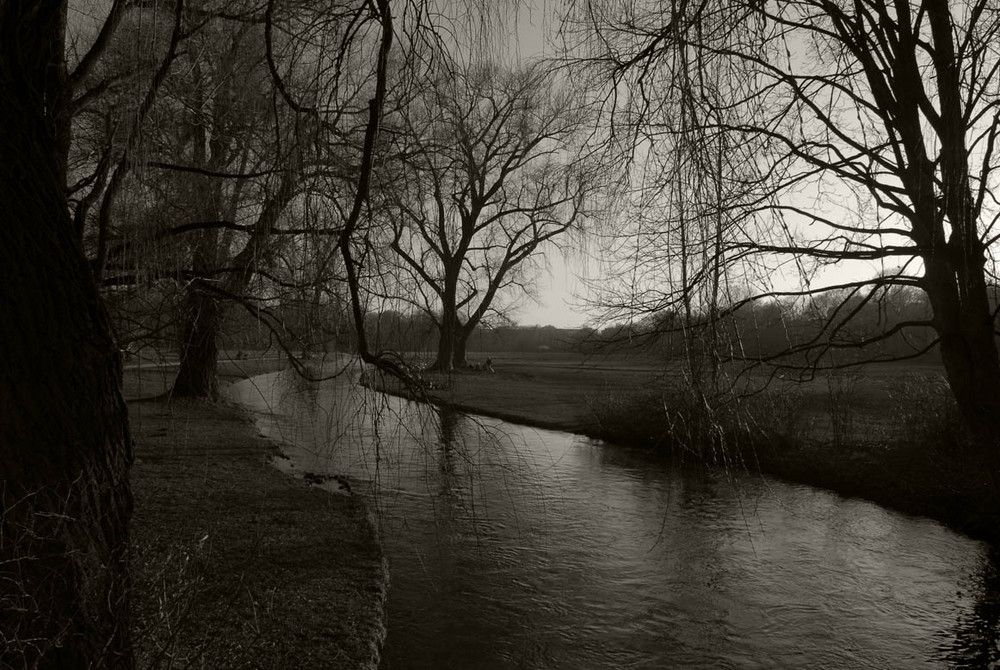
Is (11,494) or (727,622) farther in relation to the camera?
(727,622)

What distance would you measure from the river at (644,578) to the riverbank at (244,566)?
47 cm

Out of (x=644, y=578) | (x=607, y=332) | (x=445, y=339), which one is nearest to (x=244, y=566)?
(x=607, y=332)

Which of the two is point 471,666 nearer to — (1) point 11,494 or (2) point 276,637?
(2) point 276,637

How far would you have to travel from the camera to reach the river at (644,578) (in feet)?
15.1

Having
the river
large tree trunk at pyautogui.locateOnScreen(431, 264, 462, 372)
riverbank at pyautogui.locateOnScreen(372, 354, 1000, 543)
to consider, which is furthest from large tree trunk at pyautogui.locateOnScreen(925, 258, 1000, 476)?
large tree trunk at pyautogui.locateOnScreen(431, 264, 462, 372)

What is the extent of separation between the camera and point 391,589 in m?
6.79

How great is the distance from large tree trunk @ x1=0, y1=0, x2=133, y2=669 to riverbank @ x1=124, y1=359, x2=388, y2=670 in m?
0.35

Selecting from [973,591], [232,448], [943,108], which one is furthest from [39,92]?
[232,448]

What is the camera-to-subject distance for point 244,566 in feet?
19.7

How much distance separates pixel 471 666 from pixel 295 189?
430 centimetres

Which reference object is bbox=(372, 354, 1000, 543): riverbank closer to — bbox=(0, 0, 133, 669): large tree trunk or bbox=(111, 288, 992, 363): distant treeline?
bbox=(111, 288, 992, 363): distant treeline

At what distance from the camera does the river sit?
181 inches

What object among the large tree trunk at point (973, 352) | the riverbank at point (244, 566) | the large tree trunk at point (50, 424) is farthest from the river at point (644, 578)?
the large tree trunk at point (973, 352)

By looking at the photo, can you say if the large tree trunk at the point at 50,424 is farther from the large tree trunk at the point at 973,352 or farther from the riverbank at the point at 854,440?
the large tree trunk at the point at 973,352
